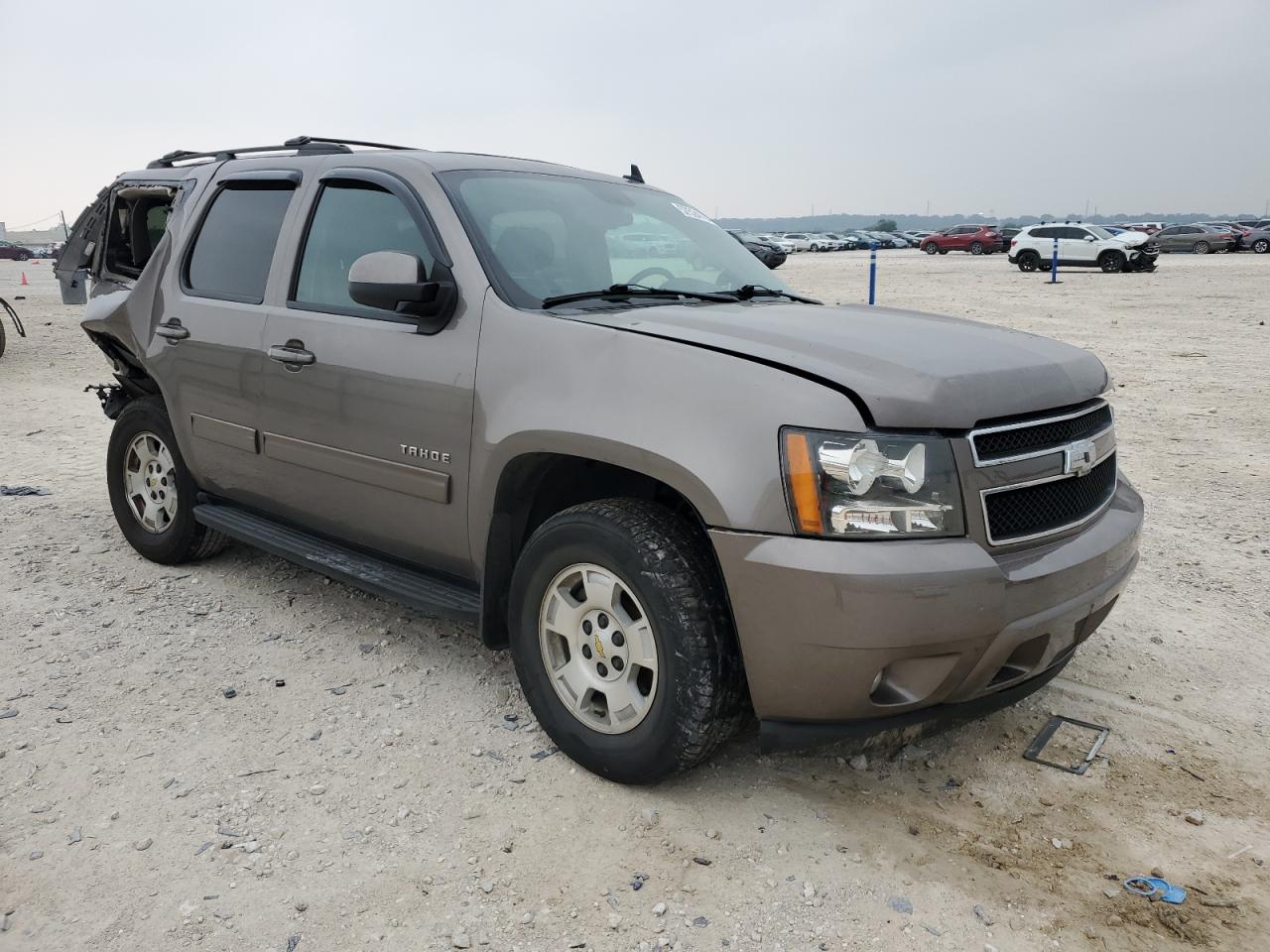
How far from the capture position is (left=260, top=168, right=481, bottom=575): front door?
11.1ft

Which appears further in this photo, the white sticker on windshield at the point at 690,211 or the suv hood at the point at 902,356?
the white sticker on windshield at the point at 690,211

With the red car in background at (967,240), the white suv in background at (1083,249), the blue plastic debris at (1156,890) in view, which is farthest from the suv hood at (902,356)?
the red car in background at (967,240)

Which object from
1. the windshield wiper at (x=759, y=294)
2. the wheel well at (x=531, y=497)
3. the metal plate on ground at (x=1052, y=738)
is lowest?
the metal plate on ground at (x=1052, y=738)

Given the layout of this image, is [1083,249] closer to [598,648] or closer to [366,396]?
[366,396]

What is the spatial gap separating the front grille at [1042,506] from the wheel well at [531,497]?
2.98 ft

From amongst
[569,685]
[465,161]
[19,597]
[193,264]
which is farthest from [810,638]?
[19,597]

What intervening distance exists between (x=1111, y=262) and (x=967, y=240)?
18.8m

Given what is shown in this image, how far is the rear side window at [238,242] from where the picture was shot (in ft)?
13.9

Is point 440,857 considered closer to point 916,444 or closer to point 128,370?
point 916,444

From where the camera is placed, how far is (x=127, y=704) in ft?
12.0

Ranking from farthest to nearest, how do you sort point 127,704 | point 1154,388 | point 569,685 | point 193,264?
point 1154,388
point 193,264
point 127,704
point 569,685

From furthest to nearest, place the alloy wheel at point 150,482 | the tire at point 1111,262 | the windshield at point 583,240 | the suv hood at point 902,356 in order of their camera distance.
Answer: the tire at point 1111,262 < the alloy wheel at point 150,482 < the windshield at point 583,240 < the suv hood at point 902,356

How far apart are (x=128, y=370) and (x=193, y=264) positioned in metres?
0.91

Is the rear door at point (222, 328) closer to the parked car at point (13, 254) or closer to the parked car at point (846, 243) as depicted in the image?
the parked car at point (846, 243)
